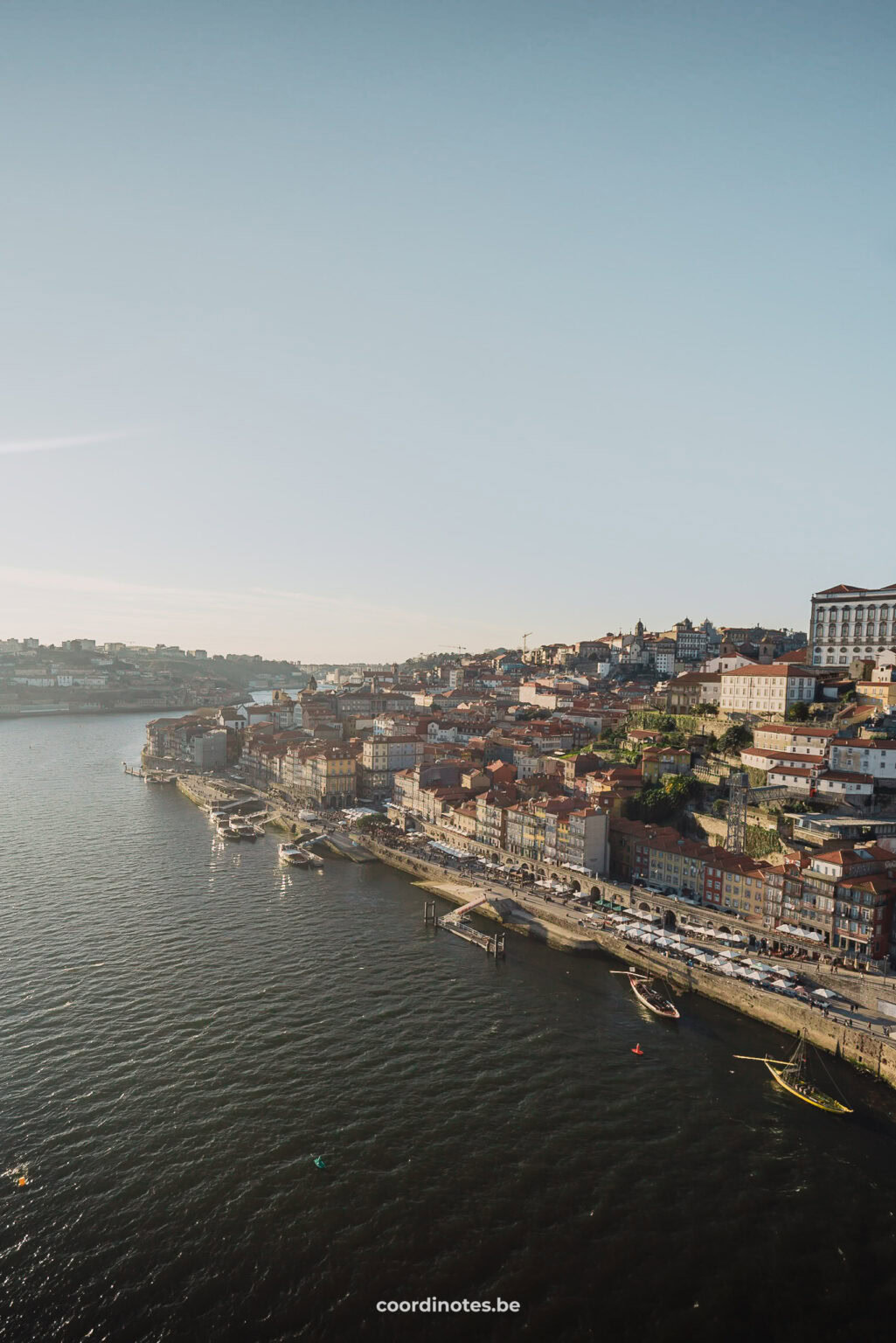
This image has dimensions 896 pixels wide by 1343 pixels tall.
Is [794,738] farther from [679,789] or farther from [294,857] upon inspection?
[294,857]

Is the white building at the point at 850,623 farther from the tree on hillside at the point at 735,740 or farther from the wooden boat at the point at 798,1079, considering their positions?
the wooden boat at the point at 798,1079

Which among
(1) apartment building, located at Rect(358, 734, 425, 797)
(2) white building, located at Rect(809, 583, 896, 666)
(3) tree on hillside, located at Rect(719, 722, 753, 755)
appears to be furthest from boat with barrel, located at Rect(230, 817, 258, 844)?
(2) white building, located at Rect(809, 583, 896, 666)

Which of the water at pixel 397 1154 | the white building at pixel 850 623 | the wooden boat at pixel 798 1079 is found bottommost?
the water at pixel 397 1154

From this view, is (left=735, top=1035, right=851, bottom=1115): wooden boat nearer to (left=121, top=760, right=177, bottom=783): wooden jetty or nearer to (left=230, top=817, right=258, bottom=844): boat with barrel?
(left=230, top=817, right=258, bottom=844): boat with barrel

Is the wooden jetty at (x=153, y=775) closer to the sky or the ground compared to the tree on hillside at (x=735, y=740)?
closer to the ground

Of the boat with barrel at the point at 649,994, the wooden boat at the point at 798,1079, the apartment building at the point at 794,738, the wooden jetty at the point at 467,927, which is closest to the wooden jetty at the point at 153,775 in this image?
the wooden jetty at the point at 467,927

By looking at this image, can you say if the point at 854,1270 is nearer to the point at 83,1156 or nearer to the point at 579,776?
the point at 83,1156
